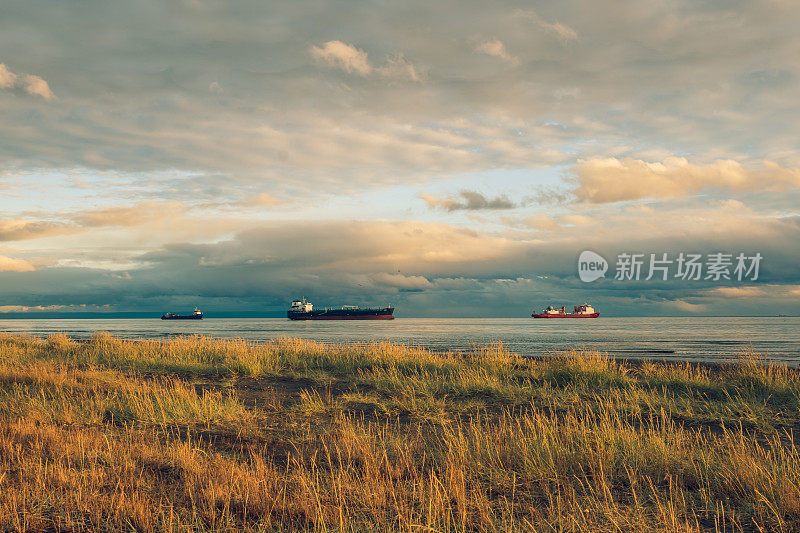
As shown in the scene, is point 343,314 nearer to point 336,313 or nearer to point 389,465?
point 336,313

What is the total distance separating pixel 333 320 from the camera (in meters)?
157

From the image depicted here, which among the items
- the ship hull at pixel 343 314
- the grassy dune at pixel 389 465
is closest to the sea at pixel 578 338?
the grassy dune at pixel 389 465

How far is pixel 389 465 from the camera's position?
6.21 m

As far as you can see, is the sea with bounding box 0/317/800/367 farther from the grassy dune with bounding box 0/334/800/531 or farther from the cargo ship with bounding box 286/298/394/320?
Answer: the cargo ship with bounding box 286/298/394/320

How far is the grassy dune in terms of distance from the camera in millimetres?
4926

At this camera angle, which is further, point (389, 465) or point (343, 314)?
point (343, 314)

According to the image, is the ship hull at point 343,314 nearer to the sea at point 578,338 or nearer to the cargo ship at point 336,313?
the cargo ship at point 336,313

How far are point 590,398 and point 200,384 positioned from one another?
11.0m

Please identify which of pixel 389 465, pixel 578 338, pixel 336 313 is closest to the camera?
pixel 389 465

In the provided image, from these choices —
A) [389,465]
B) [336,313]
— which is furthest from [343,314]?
[389,465]

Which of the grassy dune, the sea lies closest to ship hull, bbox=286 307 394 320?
the sea

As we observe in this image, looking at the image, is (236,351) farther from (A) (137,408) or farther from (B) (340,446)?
(B) (340,446)

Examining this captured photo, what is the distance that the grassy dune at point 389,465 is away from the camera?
4.93 meters

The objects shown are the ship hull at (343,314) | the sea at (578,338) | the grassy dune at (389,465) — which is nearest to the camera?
the grassy dune at (389,465)
